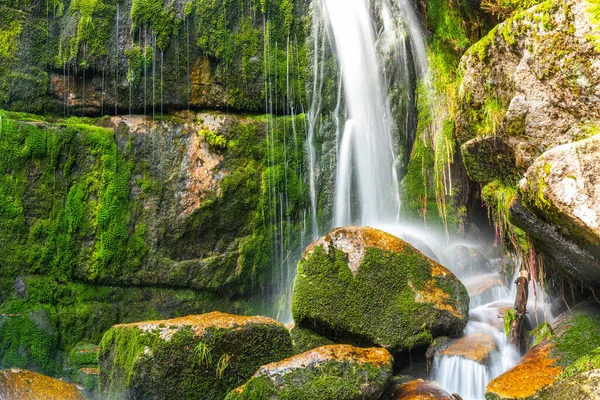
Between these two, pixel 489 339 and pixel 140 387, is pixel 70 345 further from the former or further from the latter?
pixel 489 339

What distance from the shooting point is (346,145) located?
438 inches

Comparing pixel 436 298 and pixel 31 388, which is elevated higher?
pixel 436 298

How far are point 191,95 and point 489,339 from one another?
707cm

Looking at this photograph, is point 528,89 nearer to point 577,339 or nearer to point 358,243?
point 577,339

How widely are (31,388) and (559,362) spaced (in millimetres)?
5307

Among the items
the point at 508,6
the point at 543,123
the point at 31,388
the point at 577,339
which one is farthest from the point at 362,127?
the point at 31,388

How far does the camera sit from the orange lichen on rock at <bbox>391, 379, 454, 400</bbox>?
5.51m

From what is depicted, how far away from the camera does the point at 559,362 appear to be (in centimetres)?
523

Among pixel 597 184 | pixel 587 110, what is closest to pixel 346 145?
pixel 587 110

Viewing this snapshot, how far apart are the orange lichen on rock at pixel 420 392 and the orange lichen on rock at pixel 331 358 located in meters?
0.35

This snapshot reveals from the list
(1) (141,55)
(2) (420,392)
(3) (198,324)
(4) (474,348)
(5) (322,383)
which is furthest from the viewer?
(1) (141,55)

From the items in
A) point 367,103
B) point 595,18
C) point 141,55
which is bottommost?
point 595,18

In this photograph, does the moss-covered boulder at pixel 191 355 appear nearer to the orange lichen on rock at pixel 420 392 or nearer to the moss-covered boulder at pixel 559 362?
the orange lichen on rock at pixel 420 392

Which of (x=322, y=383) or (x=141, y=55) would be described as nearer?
(x=322, y=383)
